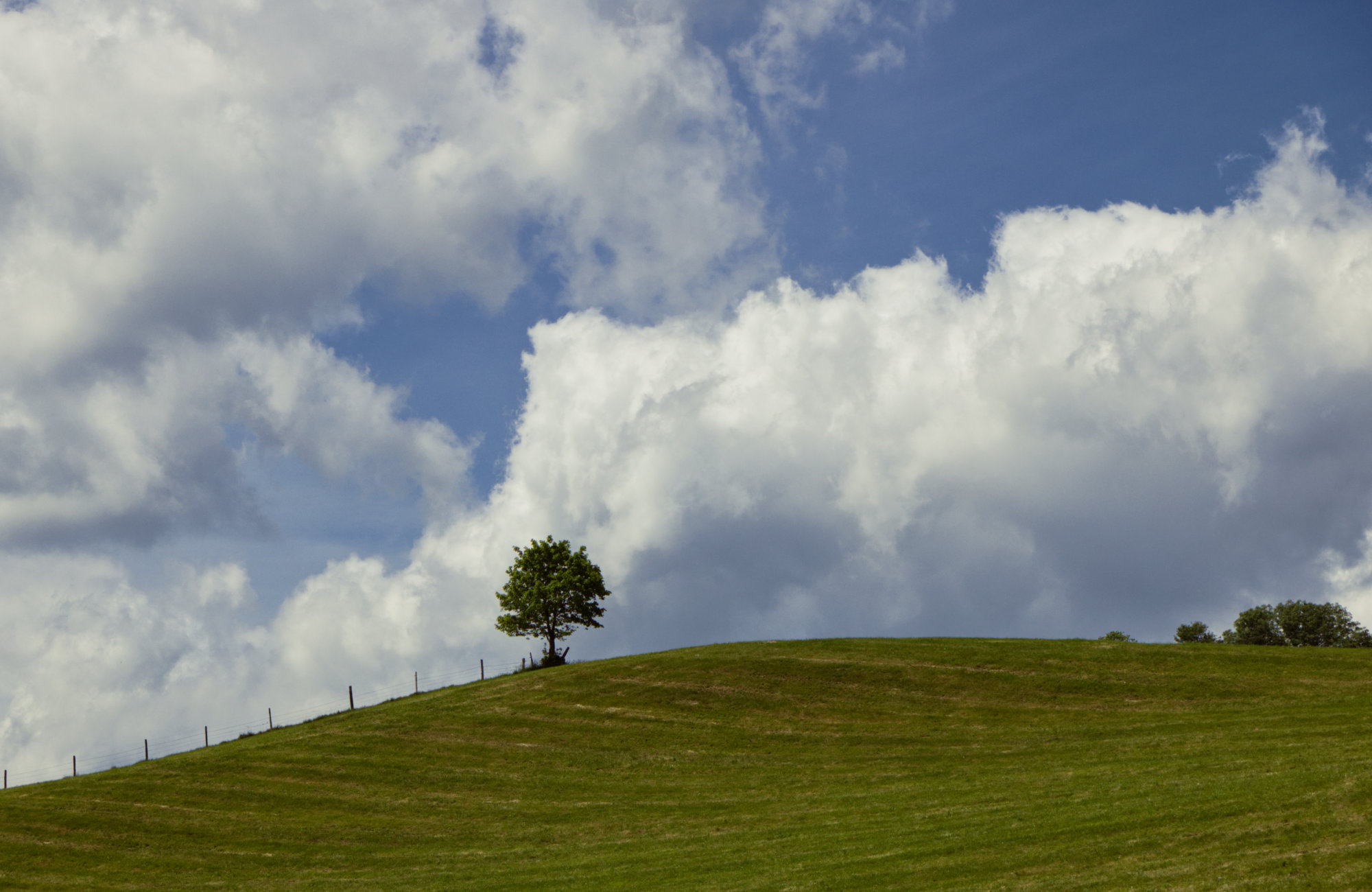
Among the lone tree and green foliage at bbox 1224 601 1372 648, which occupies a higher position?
the lone tree

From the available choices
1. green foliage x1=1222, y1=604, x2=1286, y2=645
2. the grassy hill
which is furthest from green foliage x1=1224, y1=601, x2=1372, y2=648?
the grassy hill

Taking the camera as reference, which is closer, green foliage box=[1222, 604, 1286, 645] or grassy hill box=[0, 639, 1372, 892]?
grassy hill box=[0, 639, 1372, 892]

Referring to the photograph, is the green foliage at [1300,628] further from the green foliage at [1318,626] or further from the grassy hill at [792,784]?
the grassy hill at [792,784]

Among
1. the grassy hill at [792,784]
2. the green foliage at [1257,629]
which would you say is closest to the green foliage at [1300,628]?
the green foliage at [1257,629]

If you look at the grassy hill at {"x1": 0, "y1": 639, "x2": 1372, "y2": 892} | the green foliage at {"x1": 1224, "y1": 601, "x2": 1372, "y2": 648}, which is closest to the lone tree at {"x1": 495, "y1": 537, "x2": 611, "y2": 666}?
the grassy hill at {"x1": 0, "y1": 639, "x2": 1372, "y2": 892}

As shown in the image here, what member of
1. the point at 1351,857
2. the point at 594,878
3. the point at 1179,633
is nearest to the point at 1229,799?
the point at 1351,857

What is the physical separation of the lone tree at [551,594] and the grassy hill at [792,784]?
49.7 ft

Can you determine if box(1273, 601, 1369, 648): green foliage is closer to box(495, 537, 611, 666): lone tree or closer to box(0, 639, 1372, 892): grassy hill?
box(0, 639, 1372, 892): grassy hill

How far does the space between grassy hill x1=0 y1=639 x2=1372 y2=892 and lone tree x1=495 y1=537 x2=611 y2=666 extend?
49.7 ft

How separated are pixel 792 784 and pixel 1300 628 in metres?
86.7

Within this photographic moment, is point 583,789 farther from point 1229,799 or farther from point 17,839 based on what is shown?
point 1229,799

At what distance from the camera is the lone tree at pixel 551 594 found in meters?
85.8

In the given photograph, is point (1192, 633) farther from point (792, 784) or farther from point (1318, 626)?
point (792, 784)

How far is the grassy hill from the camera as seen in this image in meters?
23.7
